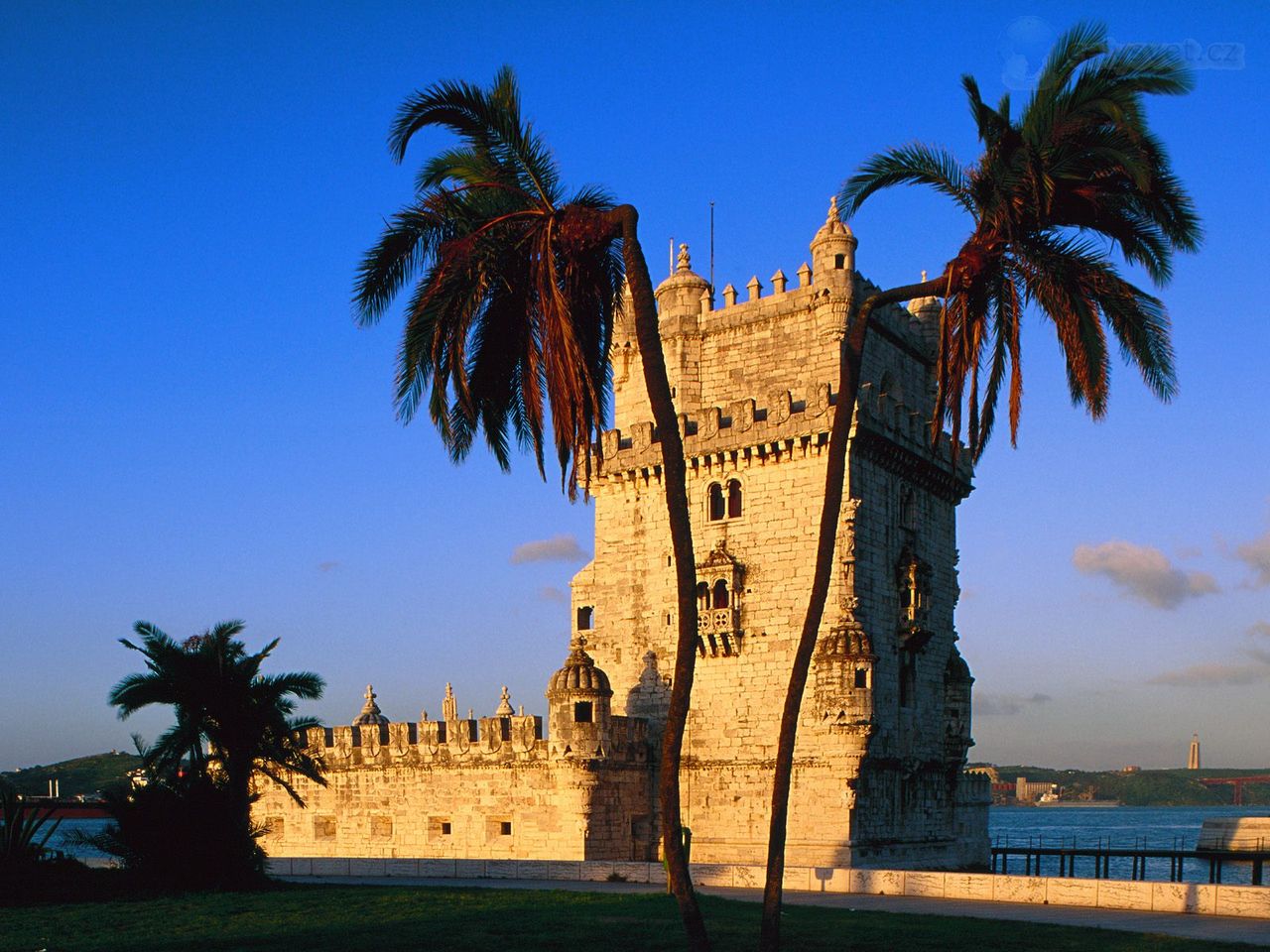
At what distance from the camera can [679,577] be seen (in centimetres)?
1691

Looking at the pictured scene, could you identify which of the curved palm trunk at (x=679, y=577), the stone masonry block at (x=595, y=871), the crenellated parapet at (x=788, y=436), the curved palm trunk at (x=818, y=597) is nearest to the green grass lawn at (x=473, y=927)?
the curved palm trunk at (x=818, y=597)

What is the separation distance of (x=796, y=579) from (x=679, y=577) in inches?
784

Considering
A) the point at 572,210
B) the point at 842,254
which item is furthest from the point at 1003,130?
the point at 842,254

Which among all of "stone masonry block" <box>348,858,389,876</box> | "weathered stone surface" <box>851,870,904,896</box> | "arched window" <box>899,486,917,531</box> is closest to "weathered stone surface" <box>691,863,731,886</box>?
"weathered stone surface" <box>851,870,904,896</box>

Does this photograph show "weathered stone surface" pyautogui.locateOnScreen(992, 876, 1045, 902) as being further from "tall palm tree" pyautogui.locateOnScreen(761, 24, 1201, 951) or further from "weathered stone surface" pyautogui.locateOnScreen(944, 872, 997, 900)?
"tall palm tree" pyautogui.locateOnScreen(761, 24, 1201, 951)

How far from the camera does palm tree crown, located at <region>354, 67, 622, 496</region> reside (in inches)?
717

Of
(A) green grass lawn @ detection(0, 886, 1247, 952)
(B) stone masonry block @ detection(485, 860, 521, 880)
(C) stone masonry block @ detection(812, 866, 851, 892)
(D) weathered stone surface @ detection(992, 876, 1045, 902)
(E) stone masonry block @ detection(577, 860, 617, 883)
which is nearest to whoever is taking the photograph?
(A) green grass lawn @ detection(0, 886, 1247, 952)

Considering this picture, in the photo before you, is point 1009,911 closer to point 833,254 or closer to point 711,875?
point 711,875

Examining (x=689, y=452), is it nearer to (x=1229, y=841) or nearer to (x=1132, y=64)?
(x=1132, y=64)

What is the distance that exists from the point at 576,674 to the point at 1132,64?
23.5 m

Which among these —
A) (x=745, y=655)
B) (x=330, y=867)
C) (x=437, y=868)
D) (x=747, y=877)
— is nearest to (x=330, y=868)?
(x=330, y=867)

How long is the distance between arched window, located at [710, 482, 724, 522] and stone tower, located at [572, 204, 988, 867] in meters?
0.07

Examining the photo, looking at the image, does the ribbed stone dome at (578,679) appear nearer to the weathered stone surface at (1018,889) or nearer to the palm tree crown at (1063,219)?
the weathered stone surface at (1018,889)

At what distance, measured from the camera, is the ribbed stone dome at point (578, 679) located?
3659 cm
